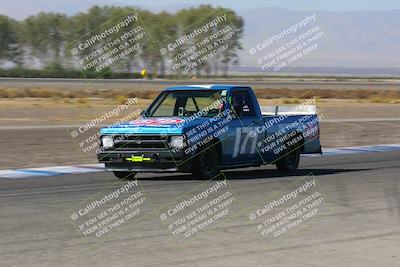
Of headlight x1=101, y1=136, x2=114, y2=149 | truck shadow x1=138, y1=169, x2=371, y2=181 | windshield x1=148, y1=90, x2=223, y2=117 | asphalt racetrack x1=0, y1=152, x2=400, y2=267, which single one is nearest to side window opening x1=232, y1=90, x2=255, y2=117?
windshield x1=148, y1=90, x2=223, y2=117

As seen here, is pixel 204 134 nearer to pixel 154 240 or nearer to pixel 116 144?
pixel 116 144

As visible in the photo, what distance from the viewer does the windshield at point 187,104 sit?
1438 centimetres

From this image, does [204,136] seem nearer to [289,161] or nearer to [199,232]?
[289,161]

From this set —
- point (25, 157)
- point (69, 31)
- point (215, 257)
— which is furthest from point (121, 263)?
point (69, 31)

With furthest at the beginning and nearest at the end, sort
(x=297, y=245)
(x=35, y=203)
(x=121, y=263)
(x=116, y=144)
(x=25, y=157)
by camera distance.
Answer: (x=25, y=157) < (x=116, y=144) < (x=35, y=203) < (x=297, y=245) < (x=121, y=263)

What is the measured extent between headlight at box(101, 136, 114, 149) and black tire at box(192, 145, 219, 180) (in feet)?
4.65

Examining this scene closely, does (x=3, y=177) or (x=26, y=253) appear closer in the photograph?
(x=26, y=253)

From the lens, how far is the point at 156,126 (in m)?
13.6

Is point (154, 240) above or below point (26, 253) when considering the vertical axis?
below

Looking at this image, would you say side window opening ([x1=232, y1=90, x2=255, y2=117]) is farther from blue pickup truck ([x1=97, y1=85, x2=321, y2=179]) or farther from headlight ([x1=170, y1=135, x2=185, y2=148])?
headlight ([x1=170, y1=135, x2=185, y2=148])

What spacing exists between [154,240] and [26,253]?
1.41m

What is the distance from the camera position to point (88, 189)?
1299 centimetres

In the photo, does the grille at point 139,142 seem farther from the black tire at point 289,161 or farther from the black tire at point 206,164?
the black tire at point 289,161

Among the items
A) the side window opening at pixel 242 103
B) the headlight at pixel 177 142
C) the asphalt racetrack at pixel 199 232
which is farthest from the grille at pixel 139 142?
the side window opening at pixel 242 103
